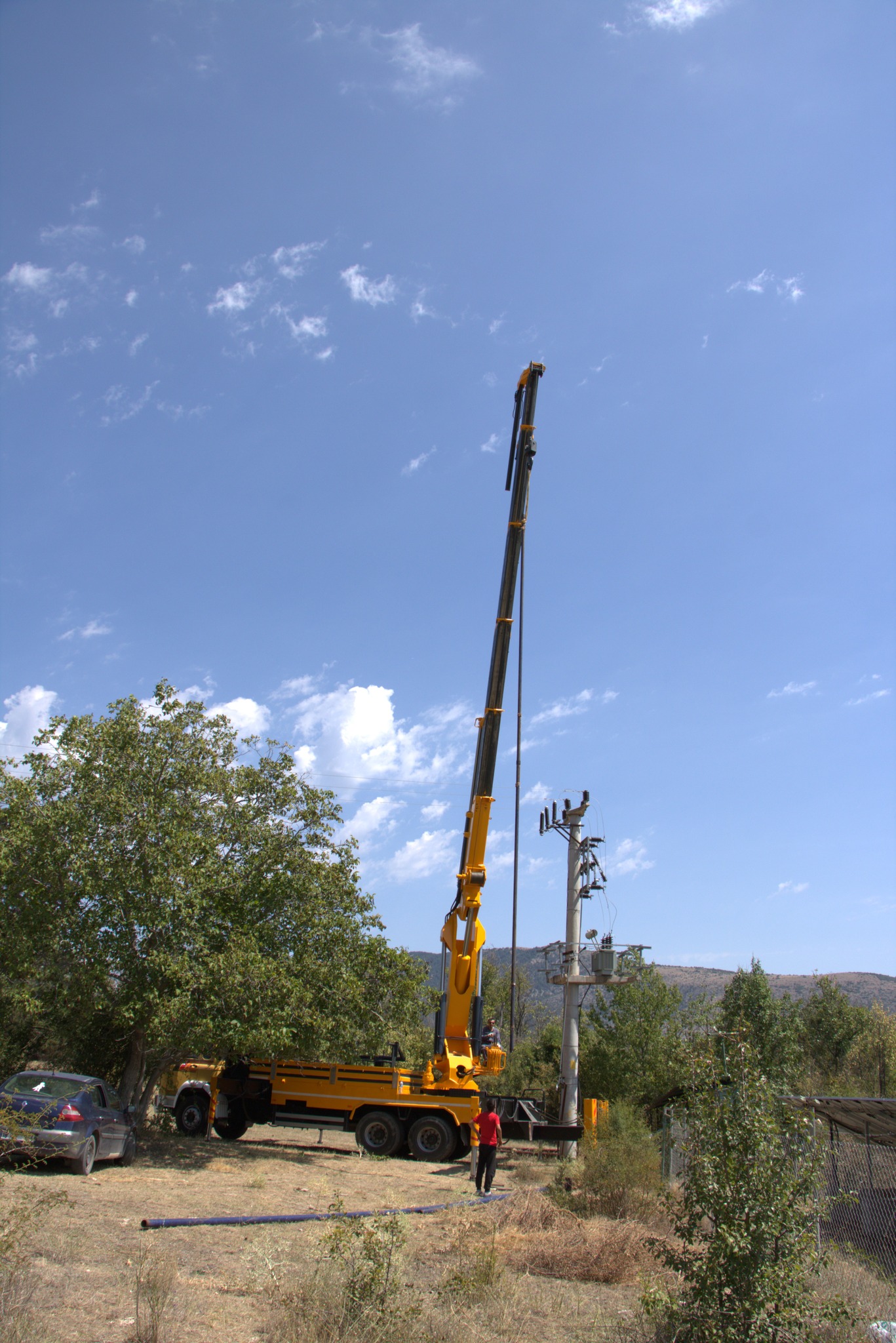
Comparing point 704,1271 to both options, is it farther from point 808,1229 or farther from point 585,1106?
point 585,1106

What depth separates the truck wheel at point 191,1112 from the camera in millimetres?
22016

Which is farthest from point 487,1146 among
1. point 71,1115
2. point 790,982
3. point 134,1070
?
point 790,982

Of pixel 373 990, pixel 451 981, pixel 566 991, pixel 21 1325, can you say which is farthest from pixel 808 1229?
pixel 566 991

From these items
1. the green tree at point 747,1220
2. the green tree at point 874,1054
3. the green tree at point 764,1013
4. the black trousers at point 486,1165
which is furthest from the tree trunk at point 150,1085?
the green tree at point 874,1054

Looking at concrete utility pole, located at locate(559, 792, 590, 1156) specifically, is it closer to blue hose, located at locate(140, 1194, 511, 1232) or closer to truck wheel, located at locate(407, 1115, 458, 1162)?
truck wheel, located at locate(407, 1115, 458, 1162)

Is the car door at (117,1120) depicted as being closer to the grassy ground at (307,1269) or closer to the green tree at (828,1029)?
the grassy ground at (307,1269)

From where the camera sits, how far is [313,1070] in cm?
2022

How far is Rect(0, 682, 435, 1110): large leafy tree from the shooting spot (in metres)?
17.2

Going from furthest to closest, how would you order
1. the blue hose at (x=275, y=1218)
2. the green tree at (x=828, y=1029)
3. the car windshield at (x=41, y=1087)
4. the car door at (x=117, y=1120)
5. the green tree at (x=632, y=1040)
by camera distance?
the green tree at (x=828, y=1029) < the green tree at (x=632, y=1040) < the car door at (x=117, y=1120) < the car windshield at (x=41, y=1087) < the blue hose at (x=275, y=1218)

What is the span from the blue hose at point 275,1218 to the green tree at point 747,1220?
4498 millimetres

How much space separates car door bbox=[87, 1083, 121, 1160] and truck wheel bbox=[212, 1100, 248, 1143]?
632 cm

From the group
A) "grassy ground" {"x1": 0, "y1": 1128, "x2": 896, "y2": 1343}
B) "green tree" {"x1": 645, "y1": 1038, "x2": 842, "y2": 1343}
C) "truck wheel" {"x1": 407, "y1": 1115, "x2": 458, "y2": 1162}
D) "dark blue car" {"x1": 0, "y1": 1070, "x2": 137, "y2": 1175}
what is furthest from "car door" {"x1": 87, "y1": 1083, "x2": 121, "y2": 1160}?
"green tree" {"x1": 645, "y1": 1038, "x2": 842, "y2": 1343}

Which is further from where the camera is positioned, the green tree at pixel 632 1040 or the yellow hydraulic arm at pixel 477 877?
the green tree at pixel 632 1040

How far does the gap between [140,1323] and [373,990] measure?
14.4 meters
